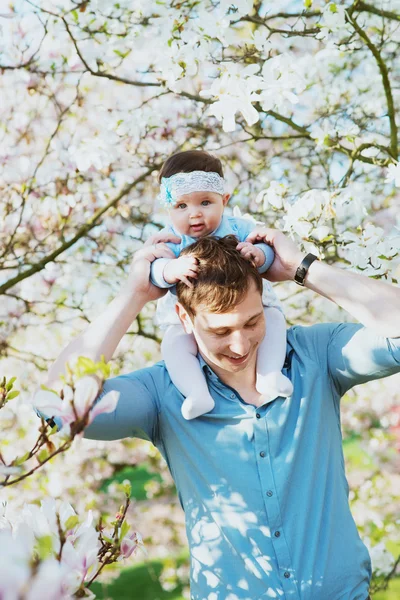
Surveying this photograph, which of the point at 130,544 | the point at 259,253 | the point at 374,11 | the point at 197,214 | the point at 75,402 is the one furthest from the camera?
the point at 374,11

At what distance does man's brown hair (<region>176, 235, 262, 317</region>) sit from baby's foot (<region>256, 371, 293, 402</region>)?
216 millimetres

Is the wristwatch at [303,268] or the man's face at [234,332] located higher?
the wristwatch at [303,268]

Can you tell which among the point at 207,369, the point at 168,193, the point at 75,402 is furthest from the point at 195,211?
the point at 75,402

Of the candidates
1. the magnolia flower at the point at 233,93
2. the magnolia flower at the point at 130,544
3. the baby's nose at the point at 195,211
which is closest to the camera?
the magnolia flower at the point at 130,544

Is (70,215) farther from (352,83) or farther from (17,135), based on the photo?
(352,83)

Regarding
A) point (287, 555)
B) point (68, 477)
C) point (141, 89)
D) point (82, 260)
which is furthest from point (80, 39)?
point (68, 477)

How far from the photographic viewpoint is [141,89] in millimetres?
4715

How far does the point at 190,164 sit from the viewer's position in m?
2.50

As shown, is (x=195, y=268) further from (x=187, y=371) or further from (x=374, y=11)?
(x=374, y=11)

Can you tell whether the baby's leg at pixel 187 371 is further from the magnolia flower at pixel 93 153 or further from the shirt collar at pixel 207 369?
the magnolia flower at pixel 93 153

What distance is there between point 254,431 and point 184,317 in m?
0.39

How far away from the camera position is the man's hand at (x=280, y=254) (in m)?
2.08

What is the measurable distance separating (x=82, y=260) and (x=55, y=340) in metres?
1.80

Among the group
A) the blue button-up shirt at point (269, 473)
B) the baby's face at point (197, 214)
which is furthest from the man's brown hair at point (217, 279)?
the baby's face at point (197, 214)
